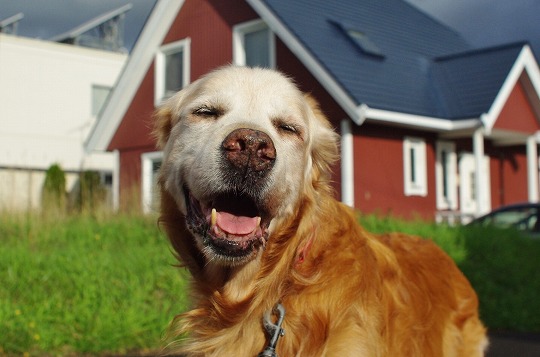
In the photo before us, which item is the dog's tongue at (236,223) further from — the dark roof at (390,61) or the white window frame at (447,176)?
the white window frame at (447,176)

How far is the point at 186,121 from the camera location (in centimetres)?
318

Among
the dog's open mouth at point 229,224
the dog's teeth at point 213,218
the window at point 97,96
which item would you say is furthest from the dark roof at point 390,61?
the window at point 97,96

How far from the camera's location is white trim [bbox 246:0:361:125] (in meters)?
14.7

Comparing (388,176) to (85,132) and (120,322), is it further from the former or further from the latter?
(85,132)

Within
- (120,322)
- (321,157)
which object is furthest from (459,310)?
(120,322)

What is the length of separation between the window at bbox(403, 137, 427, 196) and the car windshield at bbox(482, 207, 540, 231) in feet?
9.39

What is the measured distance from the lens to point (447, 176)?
18703 millimetres

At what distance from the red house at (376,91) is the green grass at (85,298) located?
7401 mm

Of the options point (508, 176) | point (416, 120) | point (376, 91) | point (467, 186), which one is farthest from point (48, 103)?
point (508, 176)

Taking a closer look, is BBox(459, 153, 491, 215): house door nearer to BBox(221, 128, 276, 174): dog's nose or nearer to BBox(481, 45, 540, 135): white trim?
BBox(481, 45, 540, 135): white trim

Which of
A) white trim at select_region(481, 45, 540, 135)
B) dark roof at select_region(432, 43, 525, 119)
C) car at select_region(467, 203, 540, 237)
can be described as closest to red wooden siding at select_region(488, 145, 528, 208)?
white trim at select_region(481, 45, 540, 135)

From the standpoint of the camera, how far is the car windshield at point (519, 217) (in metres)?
13.9

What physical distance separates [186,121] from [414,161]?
1511 cm

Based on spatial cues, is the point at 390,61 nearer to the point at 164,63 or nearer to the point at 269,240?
the point at 164,63
